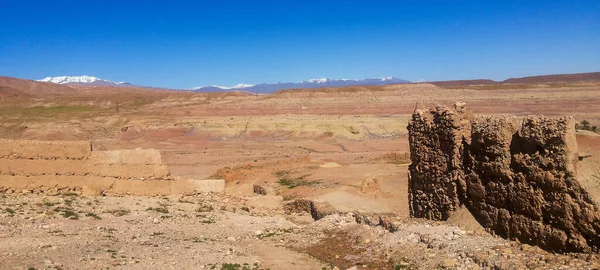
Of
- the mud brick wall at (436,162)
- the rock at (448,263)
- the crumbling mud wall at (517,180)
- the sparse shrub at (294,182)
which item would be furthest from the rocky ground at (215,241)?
the sparse shrub at (294,182)

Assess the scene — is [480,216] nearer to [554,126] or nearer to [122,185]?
[554,126]

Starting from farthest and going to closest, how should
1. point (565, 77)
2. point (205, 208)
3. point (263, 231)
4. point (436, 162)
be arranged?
Result: point (565, 77) → point (205, 208) → point (263, 231) → point (436, 162)

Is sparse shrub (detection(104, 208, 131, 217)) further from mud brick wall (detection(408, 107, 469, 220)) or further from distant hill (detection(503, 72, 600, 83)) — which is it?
distant hill (detection(503, 72, 600, 83))

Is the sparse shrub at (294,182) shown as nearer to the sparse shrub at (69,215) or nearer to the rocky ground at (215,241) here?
the rocky ground at (215,241)

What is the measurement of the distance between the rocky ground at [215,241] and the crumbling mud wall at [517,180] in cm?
36

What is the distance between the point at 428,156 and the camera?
440 inches

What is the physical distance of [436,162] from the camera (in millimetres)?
10953

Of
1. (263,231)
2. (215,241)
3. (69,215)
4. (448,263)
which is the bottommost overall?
(263,231)

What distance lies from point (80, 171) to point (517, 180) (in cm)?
1276

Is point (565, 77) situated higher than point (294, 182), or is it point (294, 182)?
point (565, 77)

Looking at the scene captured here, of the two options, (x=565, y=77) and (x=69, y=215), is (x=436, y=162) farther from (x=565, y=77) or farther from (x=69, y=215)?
(x=565, y=77)

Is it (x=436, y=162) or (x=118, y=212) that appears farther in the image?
(x=118, y=212)

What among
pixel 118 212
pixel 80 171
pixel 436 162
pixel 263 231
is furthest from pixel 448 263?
pixel 80 171

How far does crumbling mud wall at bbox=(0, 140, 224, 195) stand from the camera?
14281 millimetres
